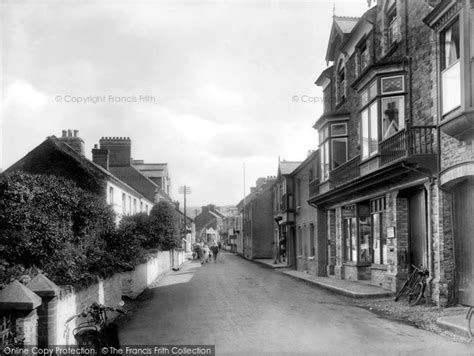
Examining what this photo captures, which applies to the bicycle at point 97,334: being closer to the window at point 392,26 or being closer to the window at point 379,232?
the window at point 379,232

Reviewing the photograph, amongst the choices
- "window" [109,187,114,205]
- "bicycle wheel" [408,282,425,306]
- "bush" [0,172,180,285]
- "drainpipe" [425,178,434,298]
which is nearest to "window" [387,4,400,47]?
"drainpipe" [425,178,434,298]

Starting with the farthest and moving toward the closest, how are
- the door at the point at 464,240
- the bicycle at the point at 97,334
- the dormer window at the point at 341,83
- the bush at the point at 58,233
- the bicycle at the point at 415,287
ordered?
1. the dormer window at the point at 341,83
2. the bicycle at the point at 415,287
3. the door at the point at 464,240
4. the bush at the point at 58,233
5. the bicycle at the point at 97,334

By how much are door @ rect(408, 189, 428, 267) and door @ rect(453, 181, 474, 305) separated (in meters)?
2.12

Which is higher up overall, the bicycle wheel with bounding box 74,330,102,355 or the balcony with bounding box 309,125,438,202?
the balcony with bounding box 309,125,438,202

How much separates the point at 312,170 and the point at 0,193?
2023 centimetres

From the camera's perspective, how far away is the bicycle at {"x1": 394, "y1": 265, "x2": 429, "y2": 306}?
13.5 m

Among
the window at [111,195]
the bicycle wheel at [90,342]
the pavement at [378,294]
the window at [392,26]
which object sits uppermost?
the window at [392,26]

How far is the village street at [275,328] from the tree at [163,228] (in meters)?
8.30

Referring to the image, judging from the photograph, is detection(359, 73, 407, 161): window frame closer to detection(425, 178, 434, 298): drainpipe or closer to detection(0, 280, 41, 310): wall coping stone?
detection(425, 178, 434, 298): drainpipe

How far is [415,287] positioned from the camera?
549 inches

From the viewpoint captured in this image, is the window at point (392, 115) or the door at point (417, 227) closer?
the door at point (417, 227)

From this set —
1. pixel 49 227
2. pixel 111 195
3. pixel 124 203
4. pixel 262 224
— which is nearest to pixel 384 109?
pixel 49 227

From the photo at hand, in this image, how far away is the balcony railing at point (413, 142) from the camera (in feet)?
44.7

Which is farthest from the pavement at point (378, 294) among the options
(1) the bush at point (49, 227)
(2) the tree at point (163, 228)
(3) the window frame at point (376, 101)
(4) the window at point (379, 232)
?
(1) the bush at point (49, 227)
